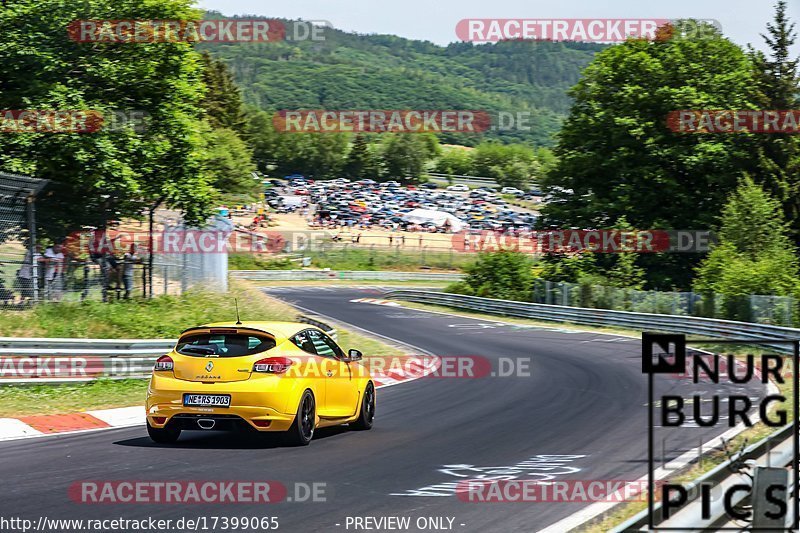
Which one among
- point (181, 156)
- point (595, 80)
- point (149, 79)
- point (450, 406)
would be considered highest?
point (595, 80)

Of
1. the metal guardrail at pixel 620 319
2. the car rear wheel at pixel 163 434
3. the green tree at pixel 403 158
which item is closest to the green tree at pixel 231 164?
the metal guardrail at pixel 620 319

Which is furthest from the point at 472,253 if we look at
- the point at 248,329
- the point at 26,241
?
the point at 248,329

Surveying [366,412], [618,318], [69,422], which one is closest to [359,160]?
[618,318]

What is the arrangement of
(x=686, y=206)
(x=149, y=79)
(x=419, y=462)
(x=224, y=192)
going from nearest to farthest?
1. (x=419, y=462)
2. (x=149, y=79)
3. (x=686, y=206)
4. (x=224, y=192)

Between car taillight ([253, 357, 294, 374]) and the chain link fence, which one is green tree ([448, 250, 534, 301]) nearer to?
the chain link fence

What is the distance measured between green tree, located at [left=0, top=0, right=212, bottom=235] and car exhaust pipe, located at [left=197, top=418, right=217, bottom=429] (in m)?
12.6

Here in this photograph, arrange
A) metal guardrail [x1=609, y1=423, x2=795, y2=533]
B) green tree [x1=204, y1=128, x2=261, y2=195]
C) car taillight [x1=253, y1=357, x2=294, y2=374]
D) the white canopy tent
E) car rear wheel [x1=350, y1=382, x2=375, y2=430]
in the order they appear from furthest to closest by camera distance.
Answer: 1. the white canopy tent
2. green tree [x1=204, y1=128, x2=261, y2=195]
3. car rear wheel [x1=350, y1=382, x2=375, y2=430]
4. car taillight [x1=253, y1=357, x2=294, y2=374]
5. metal guardrail [x1=609, y1=423, x2=795, y2=533]

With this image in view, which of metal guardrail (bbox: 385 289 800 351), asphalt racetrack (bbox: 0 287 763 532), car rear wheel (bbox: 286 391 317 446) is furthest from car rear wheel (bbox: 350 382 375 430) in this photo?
metal guardrail (bbox: 385 289 800 351)

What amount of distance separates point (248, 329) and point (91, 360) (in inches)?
277

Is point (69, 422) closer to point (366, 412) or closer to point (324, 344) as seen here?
point (324, 344)

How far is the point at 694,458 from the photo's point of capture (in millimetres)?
11188

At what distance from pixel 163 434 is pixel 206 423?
2.41ft

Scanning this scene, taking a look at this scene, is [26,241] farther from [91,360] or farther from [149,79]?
[149,79]

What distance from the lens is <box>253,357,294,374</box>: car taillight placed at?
11555mm
